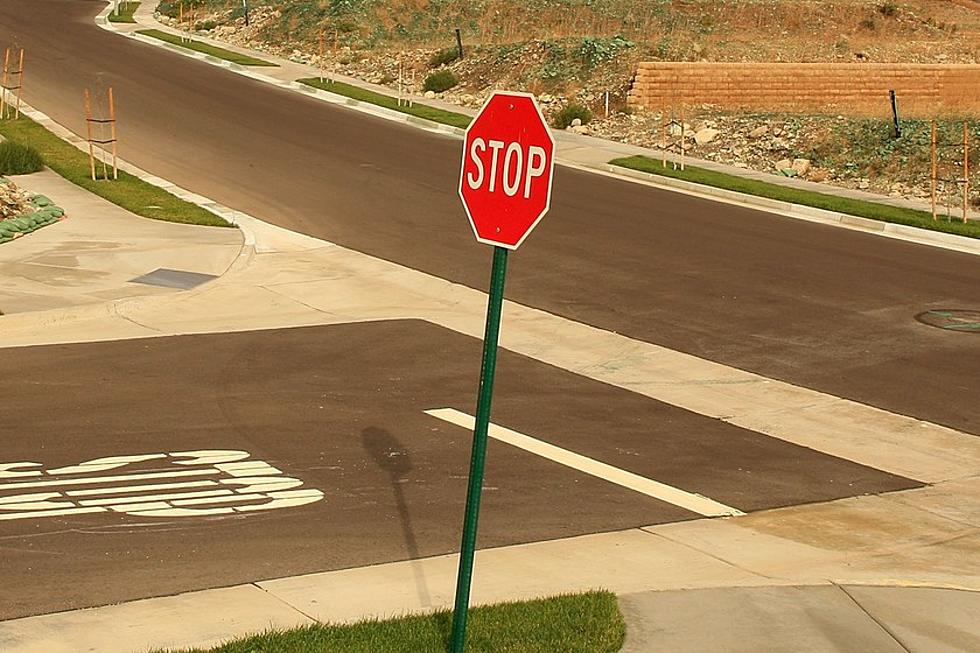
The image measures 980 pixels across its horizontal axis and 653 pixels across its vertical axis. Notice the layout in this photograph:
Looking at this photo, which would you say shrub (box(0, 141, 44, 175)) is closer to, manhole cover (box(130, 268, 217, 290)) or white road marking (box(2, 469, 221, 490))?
manhole cover (box(130, 268, 217, 290))

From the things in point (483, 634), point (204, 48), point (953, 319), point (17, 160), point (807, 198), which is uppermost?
point (204, 48)

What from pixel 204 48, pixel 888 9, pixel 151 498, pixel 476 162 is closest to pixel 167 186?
pixel 151 498

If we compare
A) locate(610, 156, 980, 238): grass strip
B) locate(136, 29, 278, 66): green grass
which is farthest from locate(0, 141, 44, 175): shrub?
locate(136, 29, 278, 66): green grass

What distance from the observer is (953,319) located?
18891 mm

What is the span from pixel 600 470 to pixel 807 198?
17.7 m

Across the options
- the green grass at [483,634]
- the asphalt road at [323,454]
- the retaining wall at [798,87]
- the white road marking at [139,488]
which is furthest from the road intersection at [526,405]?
the retaining wall at [798,87]

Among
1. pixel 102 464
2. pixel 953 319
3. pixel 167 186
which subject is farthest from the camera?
pixel 167 186

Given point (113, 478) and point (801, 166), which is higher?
point (801, 166)

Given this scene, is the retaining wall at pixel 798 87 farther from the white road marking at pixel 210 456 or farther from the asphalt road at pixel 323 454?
the white road marking at pixel 210 456

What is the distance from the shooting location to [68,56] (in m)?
47.3

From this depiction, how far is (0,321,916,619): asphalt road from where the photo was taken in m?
9.41

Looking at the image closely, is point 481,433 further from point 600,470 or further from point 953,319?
point 953,319

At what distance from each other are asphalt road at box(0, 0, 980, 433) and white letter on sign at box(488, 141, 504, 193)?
8.87m

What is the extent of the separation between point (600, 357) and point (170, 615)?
9.12 m
